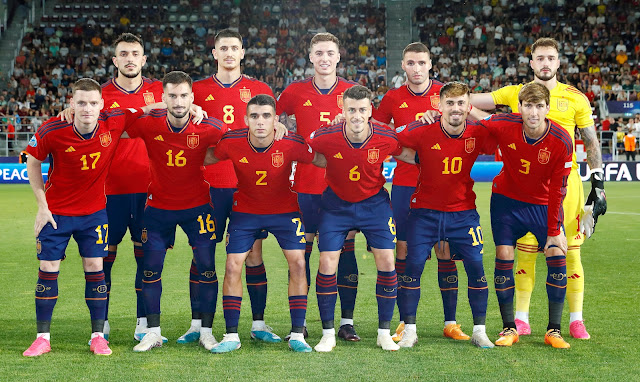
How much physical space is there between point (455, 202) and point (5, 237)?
827 centimetres

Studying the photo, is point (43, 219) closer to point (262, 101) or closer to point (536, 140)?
point (262, 101)

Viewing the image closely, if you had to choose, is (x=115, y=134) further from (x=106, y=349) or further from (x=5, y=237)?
(x=5, y=237)

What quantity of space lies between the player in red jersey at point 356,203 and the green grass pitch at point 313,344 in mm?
373

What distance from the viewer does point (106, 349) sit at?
5.15 meters

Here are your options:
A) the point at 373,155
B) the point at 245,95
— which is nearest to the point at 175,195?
the point at 245,95

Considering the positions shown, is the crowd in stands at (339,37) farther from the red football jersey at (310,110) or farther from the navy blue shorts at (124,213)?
the navy blue shorts at (124,213)

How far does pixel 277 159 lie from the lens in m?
5.40

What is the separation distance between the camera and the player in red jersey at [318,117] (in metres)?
5.89

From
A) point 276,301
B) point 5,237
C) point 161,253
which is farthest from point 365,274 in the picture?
point 5,237

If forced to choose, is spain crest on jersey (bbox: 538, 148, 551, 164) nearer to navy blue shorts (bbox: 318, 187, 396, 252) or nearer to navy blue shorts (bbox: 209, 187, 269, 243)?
navy blue shorts (bbox: 318, 187, 396, 252)

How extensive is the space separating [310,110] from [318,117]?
0.29 feet

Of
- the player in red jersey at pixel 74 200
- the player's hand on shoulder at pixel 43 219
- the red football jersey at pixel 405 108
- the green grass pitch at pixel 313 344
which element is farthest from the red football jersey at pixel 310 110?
the player's hand on shoulder at pixel 43 219

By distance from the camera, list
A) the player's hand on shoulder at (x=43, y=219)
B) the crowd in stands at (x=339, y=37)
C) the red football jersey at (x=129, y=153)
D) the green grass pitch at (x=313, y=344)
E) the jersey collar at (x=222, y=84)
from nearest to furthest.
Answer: the green grass pitch at (x=313, y=344), the player's hand on shoulder at (x=43, y=219), the red football jersey at (x=129, y=153), the jersey collar at (x=222, y=84), the crowd in stands at (x=339, y=37)

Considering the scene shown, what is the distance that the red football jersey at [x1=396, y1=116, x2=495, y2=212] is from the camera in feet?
17.8
